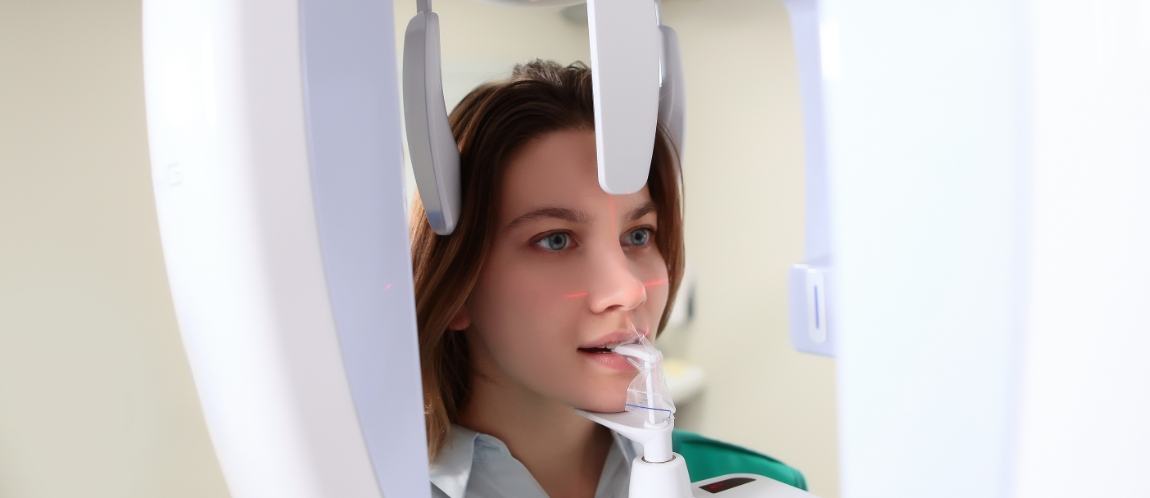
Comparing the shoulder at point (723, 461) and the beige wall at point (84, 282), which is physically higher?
the beige wall at point (84, 282)

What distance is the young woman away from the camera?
52 centimetres

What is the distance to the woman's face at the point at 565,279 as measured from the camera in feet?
1.70

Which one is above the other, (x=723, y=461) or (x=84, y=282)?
(x=84, y=282)

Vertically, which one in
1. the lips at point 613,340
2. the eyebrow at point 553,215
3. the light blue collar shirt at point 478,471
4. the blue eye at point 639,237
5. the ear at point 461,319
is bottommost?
the light blue collar shirt at point 478,471

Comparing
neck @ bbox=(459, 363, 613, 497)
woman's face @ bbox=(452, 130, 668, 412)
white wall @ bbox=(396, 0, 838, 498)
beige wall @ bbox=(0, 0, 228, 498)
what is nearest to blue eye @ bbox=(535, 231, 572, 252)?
woman's face @ bbox=(452, 130, 668, 412)

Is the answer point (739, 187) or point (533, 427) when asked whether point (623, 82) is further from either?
point (739, 187)

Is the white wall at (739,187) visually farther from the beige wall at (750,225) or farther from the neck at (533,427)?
the neck at (533,427)

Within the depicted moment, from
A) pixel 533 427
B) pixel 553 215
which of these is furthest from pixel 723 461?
pixel 553 215

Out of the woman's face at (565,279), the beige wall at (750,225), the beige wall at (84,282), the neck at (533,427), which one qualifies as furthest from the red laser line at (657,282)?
the beige wall at (84,282)

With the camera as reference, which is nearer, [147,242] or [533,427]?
[533,427]

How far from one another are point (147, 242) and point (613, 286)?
24.1 inches

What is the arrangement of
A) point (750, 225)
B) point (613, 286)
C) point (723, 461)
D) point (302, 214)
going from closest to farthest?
point (302, 214) → point (613, 286) → point (723, 461) → point (750, 225)

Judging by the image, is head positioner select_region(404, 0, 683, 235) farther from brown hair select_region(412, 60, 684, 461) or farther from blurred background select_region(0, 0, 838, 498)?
blurred background select_region(0, 0, 838, 498)

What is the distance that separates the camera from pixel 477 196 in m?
0.54
